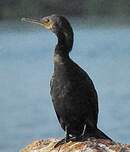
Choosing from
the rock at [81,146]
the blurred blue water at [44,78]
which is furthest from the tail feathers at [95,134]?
the blurred blue water at [44,78]

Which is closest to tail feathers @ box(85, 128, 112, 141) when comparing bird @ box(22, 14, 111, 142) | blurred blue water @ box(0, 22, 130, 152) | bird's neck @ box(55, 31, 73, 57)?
bird @ box(22, 14, 111, 142)

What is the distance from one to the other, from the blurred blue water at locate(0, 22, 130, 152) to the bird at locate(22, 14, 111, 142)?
24.5ft

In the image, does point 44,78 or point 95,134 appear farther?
point 44,78

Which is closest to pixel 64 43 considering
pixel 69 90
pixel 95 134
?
pixel 69 90

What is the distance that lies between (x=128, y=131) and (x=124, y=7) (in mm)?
25010

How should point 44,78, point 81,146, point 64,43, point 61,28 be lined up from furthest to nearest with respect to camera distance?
point 44,78 < point 64,43 < point 61,28 < point 81,146

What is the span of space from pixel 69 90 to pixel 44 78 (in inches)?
680

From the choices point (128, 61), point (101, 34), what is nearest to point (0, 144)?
point (128, 61)

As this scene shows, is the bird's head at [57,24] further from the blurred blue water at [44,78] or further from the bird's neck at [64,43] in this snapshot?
the blurred blue water at [44,78]

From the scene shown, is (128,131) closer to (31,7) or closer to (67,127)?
(67,127)

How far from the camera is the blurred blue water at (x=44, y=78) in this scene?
17.1 meters

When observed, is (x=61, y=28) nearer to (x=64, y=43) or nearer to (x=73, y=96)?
(x=64, y=43)

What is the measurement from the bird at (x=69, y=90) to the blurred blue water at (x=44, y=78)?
7.48m

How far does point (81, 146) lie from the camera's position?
6.68 metres
